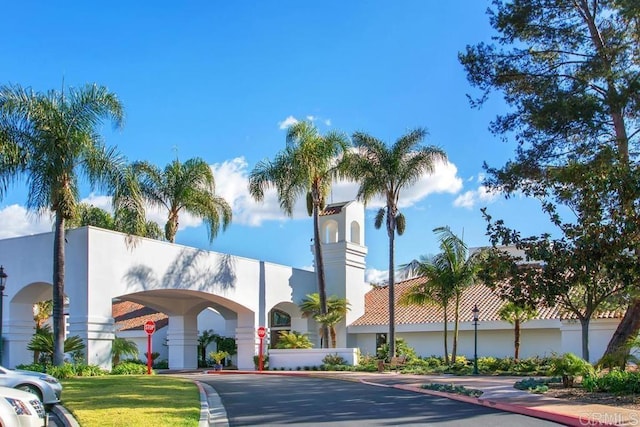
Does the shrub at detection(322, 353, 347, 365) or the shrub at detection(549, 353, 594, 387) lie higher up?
the shrub at detection(549, 353, 594, 387)

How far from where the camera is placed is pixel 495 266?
734 inches

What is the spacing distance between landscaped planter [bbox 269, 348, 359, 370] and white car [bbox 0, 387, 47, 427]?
22050mm

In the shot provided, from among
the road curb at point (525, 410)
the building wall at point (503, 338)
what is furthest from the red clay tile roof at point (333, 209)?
the road curb at point (525, 410)

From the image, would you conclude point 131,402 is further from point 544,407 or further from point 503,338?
point 503,338

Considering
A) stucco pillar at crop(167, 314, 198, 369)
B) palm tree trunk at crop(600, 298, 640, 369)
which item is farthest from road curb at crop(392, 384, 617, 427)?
stucco pillar at crop(167, 314, 198, 369)

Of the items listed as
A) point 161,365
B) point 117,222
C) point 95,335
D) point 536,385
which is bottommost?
point 161,365

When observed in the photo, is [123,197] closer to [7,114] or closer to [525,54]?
[7,114]

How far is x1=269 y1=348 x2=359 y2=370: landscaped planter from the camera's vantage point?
103 feet

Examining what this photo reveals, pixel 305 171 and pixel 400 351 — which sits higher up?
pixel 305 171

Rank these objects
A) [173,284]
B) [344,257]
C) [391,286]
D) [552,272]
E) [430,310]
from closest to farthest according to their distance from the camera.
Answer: [552,272] → [173,284] → [391,286] → [430,310] → [344,257]

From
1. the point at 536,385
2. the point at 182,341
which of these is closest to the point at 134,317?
the point at 182,341

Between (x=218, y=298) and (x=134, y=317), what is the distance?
51.9ft

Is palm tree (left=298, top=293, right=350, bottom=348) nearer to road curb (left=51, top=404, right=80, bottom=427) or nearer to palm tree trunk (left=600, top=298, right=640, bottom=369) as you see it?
palm tree trunk (left=600, top=298, right=640, bottom=369)

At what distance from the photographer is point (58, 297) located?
2105 centimetres
